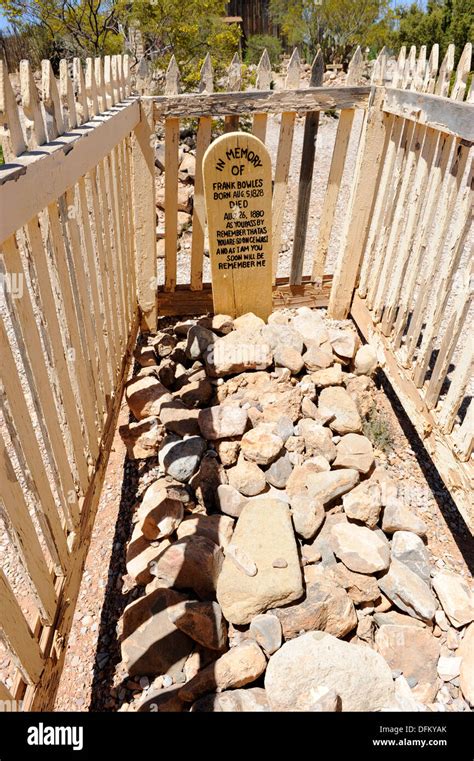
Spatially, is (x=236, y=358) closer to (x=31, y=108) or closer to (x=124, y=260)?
(x=124, y=260)

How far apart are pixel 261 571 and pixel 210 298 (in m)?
2.86

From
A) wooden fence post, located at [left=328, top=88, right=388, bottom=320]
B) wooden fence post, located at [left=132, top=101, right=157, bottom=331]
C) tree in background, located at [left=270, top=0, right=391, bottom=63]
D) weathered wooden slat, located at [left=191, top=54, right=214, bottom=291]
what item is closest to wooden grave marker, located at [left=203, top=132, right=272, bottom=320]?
weathered wooden slat, located at [left=191, top=54, right=214, bottom=291]

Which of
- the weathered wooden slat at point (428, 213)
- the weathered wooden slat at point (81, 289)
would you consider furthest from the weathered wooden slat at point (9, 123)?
the weathered wooden slat at point (428, 213)

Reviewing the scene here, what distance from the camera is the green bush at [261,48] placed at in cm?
2359

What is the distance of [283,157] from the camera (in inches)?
151

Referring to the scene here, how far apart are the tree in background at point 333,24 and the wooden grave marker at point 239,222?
24.8 meters

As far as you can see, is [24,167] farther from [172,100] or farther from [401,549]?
[172,100]

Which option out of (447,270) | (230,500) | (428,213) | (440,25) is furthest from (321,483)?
(440,25)

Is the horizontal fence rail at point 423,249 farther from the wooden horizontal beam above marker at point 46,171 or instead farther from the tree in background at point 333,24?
the tree in background at point 333,24

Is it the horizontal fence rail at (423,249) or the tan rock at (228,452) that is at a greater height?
the horizontal fence rail at (423,249)

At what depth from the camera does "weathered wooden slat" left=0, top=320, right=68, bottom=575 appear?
1327 millimetres

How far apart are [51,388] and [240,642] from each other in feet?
4.39

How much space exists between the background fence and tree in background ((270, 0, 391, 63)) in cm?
2454

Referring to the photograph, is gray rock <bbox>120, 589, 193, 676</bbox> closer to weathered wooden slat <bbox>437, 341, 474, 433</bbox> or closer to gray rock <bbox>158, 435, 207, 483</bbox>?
gray rock <bbox>158, 435, 207, 483</bbox>
